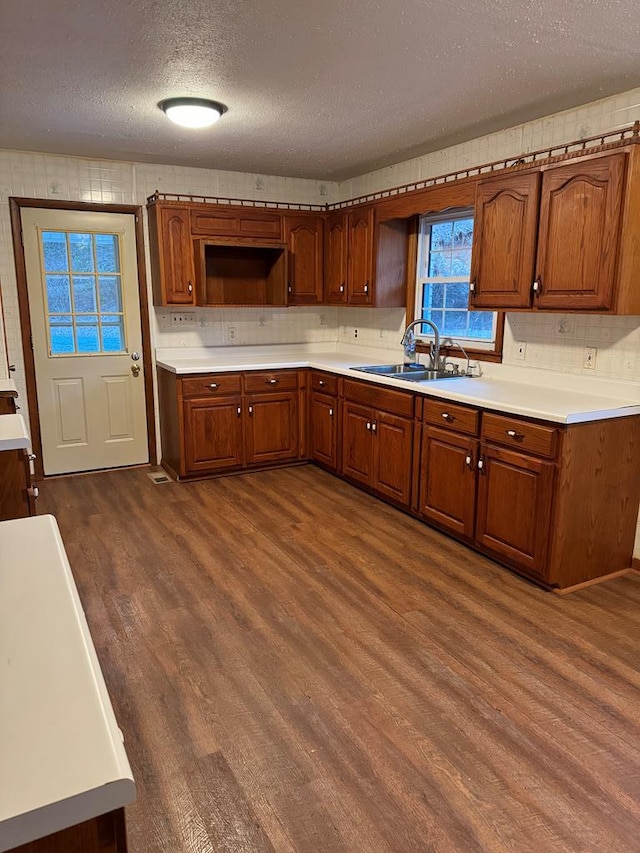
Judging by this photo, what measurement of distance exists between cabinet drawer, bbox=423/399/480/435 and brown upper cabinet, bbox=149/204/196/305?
2.17 metres

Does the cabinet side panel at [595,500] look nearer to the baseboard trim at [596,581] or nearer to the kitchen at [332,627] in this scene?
the baseboard trim at [596,581]

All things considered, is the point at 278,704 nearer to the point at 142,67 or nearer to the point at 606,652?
the point at 606,652

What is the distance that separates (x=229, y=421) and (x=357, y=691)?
2789mm

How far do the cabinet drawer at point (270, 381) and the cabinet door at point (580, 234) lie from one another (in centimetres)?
222

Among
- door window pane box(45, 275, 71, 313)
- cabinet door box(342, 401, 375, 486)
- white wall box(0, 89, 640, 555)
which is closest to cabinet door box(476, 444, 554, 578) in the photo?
white wall box(0, 89, 640, 555)

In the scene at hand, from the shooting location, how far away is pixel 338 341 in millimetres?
5781

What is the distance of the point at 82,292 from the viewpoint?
15.4 ft

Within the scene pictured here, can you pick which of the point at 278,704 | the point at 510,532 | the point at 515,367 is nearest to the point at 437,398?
the point at 515,367

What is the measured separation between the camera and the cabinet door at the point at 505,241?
10.4 ft

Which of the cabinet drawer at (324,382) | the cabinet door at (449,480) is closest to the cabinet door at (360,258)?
the cabinet drawer at (324,382)

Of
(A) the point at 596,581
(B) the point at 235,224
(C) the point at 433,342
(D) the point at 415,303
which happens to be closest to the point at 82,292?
(B) the point at 235,224

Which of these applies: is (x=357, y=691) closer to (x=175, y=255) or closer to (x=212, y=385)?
(x=212, y=385)

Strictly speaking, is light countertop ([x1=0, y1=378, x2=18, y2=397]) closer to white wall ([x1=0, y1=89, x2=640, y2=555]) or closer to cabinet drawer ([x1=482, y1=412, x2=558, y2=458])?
white wall ([x1=0, y1=89, x2=640, y2=555])

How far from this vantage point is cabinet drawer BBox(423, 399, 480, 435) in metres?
3.27
